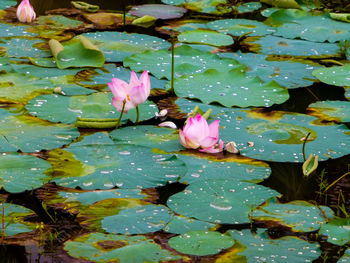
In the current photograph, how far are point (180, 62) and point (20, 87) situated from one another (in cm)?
103

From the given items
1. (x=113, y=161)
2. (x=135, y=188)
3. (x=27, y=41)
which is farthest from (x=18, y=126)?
(x=27, y=41)

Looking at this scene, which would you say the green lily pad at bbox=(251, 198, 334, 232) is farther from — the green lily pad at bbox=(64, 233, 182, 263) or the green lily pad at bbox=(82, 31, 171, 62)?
the green lily pad at bbox=(82, 31, 171, 62)

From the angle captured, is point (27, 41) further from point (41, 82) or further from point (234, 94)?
point (234, 94)

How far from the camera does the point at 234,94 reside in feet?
11.1

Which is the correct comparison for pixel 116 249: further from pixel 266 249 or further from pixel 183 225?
pixel 266 249

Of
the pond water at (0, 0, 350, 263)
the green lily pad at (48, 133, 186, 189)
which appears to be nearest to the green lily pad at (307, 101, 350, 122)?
the pond water at (0, 0, 350, 263)

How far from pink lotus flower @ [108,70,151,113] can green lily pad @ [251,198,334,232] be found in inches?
35.5

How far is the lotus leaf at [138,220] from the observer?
2109 millimetres

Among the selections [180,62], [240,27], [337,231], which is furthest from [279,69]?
[337,231]

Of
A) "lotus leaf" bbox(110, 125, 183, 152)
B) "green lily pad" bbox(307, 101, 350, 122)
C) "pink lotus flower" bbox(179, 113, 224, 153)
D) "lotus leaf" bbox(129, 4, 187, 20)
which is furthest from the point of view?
"lotus leaf" bbox(129, 4, 187, 20)

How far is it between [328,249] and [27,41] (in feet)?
9.20

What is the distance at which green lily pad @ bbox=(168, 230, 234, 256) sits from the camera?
1990 millimetres

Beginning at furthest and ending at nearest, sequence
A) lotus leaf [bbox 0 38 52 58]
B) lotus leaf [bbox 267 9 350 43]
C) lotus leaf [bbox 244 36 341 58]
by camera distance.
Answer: lotus leaf [bbox 267 9 350 43] < lotus leaf [bbox 244 36 341 58] < lotus leaf [bbox 0 38 52 58]

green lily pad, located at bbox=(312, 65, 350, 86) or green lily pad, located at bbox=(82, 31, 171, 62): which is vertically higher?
green lily pad, located at bbox=(82, 31, 171, 62)
